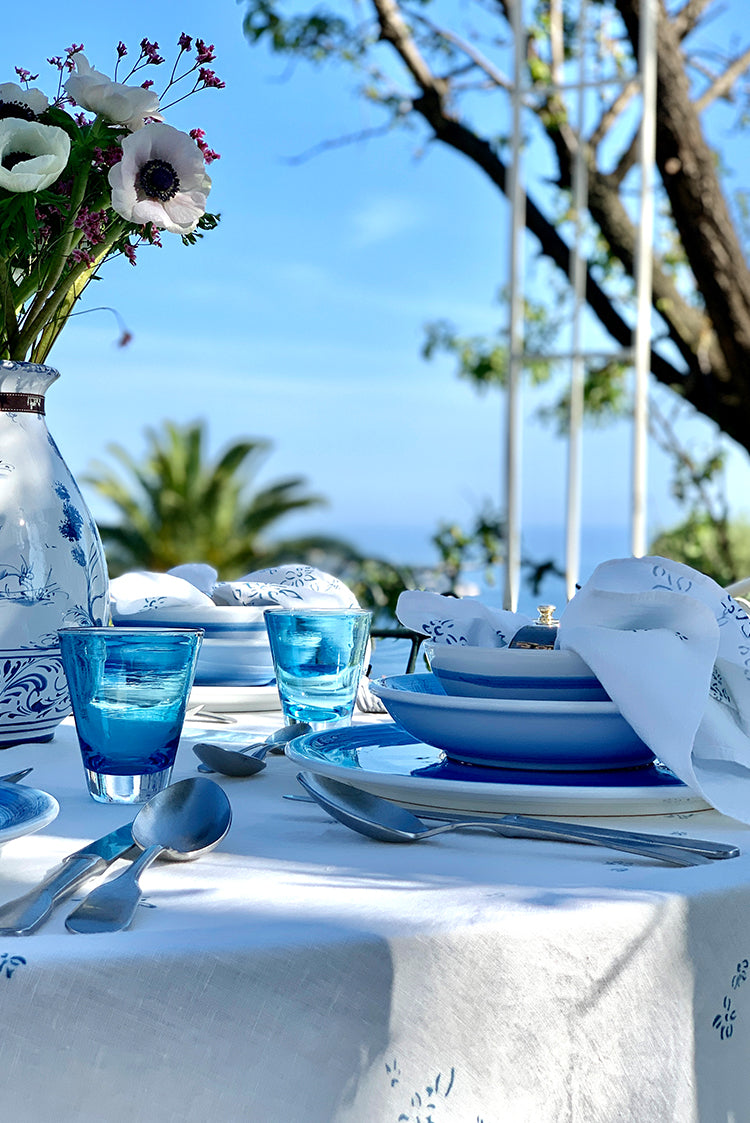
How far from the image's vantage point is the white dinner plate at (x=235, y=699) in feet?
3.30

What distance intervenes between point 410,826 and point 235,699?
48cm

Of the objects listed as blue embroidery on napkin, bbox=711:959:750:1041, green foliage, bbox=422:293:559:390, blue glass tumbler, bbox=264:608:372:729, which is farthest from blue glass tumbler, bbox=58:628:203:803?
green foliage, bbox=422:293:559:390

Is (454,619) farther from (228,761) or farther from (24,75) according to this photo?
(24,75)

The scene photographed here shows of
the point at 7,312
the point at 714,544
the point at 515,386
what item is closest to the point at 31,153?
the point at 7,312

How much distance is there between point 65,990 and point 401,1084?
13 cm

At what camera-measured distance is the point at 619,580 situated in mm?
699

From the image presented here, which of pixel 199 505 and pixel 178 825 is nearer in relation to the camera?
pixel 178 825

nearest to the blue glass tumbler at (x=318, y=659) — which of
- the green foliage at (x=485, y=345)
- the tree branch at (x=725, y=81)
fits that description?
the green foliage at (x=485, y=345)

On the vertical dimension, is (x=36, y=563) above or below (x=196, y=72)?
below

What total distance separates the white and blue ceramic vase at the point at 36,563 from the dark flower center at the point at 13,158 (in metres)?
0.14

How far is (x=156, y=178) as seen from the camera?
82 cm

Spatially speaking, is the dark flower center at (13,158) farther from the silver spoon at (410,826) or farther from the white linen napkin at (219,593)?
the silver spoon at (410,826)

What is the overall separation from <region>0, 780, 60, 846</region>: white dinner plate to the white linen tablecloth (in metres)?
0.02

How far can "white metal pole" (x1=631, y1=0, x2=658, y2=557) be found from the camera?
3.90m
